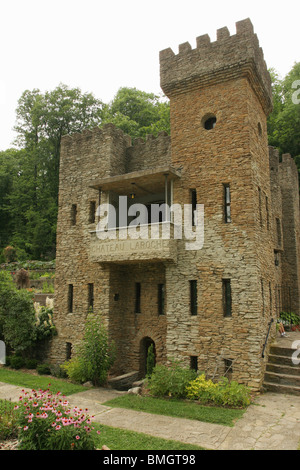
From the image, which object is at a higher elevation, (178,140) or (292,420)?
(178,140)

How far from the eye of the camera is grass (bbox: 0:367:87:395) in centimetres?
1238

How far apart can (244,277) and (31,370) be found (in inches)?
408

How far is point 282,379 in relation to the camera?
11703mm

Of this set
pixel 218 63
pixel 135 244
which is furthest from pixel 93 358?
pixel 218 63

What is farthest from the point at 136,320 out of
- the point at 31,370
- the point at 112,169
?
the point at 112,169

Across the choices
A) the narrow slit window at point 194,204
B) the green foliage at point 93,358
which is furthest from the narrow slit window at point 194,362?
the narrow slit window at point 194,204

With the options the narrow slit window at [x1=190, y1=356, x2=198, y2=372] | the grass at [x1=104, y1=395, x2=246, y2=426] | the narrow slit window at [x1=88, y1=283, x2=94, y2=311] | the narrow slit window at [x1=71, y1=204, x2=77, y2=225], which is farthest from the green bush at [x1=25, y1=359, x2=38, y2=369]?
the narrow slit window at [x1=190, y1=356, x2=198, y2=372]

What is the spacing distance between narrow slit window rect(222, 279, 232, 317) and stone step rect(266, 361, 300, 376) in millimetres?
2349

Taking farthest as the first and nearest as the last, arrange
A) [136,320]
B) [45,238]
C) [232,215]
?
[45,238]
[136,320]
[232,215]

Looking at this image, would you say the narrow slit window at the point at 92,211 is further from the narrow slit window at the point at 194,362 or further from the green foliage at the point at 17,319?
the narrow slit window at the point at 194,362

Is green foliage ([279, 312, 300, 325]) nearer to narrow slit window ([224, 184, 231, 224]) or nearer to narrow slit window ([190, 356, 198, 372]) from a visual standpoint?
narrow slit window ([190, 356, 198, 372])

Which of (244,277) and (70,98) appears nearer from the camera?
(244,277)
